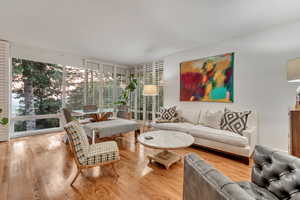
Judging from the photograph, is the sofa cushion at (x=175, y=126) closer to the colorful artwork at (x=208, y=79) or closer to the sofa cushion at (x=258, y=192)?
the colorful artwork at (x=208, y=79)

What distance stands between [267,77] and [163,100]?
9.90ft

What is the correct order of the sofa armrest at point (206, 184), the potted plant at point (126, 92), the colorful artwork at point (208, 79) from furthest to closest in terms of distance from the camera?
the potted plant at point (126, 92) < the colorful artwork at point (208, 79) < the sofa armrest at point (206, 184)

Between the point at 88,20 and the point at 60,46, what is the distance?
6.52ft

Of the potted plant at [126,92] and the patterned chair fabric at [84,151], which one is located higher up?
the potted plant at [126,92]

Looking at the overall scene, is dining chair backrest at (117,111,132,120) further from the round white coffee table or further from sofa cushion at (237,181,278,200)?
sofa cushion at (237,181,278,200)

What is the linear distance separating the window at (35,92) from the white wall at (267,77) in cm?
507

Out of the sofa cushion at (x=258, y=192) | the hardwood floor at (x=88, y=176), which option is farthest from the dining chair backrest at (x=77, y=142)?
the sofa cushion at (x=258, y=192)

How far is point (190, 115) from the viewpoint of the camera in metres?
3.87

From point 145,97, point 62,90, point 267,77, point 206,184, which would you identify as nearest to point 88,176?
point 206,184

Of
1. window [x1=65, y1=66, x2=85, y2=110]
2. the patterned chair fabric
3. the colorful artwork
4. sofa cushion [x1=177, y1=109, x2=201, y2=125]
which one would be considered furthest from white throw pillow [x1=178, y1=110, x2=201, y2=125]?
window [x1=65, y1=66, x2=85, y2=110]

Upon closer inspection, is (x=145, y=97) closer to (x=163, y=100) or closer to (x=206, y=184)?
(x=163, y=100)

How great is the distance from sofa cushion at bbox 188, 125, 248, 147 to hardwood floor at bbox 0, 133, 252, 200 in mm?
349

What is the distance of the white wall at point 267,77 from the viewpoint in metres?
2.71

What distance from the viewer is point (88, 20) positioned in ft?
8.55
